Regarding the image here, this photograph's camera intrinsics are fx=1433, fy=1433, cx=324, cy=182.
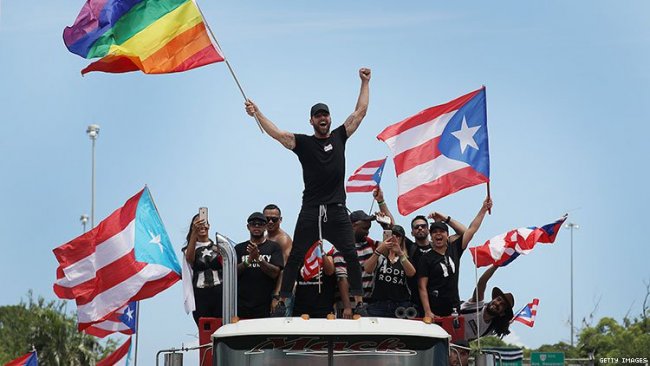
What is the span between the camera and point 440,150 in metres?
17.1

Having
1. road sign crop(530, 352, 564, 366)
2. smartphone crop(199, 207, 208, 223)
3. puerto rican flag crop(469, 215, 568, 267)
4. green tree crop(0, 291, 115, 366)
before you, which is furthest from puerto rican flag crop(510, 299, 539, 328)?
green tree crop(0, 291, 115, 366)

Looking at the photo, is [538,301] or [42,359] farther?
[42,359]

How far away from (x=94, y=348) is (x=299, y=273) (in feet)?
111

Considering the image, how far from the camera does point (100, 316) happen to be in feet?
58.2

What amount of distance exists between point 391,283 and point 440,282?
19.3 inches

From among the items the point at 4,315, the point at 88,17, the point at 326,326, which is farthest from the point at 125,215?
the point at 4,315

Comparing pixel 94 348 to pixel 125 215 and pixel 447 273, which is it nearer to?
pixel 125 215

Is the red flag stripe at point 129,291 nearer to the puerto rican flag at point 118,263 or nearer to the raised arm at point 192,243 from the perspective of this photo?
the puerto rican flag at point 118,263

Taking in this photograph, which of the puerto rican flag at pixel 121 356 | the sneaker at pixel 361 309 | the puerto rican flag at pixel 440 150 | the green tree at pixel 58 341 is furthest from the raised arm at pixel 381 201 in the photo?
the green tree at pixel 58 341

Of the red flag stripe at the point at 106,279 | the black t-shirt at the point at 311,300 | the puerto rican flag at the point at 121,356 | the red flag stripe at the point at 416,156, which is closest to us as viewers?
the black t-shirt at the point at 311,300

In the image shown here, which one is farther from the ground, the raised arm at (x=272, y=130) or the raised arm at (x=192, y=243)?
the raised arm at (x=272, y=130)

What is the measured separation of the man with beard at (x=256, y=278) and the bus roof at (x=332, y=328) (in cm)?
199

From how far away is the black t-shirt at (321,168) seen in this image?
13.3 metres

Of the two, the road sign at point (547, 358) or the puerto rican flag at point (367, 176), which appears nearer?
the puerto rican flag at point (367, 176)
